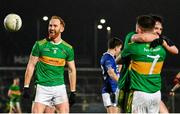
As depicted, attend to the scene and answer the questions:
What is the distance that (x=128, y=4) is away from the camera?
27.7 m

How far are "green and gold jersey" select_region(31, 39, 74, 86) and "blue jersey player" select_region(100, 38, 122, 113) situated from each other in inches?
82.2

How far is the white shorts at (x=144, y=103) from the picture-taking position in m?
7.02

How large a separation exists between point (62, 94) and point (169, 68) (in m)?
16.9

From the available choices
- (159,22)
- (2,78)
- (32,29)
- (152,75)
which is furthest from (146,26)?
(32,29)

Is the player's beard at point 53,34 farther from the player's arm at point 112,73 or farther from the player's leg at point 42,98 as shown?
the player's arm at point 112,73

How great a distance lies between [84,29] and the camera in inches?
1122

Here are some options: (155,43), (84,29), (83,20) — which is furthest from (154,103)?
(83,20)

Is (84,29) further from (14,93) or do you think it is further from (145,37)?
(145,37)

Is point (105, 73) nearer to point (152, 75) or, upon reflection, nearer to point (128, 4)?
point (152, 75)

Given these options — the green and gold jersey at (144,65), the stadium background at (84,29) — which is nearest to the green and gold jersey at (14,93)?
the stadium background at (84,29)

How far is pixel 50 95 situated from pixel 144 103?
2725 mm

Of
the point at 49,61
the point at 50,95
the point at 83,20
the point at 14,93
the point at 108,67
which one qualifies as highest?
the point at 83,20

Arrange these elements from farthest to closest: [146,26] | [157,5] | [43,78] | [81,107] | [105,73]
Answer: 1. [157,5]
2. [81,107]
3. [105,73]
4. [43,78]
5. [146,26]

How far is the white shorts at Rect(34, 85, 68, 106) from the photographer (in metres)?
9.31
